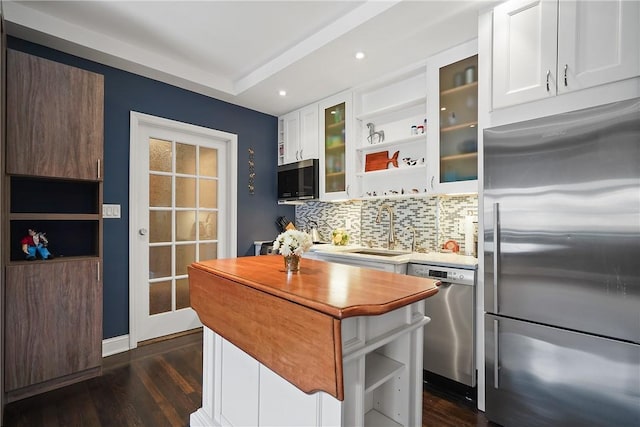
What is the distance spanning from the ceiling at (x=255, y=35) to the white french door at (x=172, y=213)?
602 mm

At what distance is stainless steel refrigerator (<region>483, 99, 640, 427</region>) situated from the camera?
4.66 feet

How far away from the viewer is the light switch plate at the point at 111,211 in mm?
2682

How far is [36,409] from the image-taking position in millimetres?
1916

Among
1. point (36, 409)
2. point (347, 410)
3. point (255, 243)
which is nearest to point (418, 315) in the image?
point (347, 410)

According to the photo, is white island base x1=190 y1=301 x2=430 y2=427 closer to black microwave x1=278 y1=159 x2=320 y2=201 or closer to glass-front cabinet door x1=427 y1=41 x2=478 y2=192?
glass-front cabinet door x1=427 y1=41 x2=478 y2=192

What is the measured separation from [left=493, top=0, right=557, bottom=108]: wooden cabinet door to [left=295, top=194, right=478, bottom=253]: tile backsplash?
0.93 m

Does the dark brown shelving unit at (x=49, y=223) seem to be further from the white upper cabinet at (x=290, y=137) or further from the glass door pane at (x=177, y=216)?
the white upper cabinet at (x=290, y=137)

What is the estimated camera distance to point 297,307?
3.55ft

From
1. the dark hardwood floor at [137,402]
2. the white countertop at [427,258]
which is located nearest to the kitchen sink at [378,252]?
the white countertop at [427,258]

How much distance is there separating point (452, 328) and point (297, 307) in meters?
1.53

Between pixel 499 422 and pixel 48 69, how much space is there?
3.73m

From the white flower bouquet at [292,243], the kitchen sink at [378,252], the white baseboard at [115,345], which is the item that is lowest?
the white baseboard at [115,345]

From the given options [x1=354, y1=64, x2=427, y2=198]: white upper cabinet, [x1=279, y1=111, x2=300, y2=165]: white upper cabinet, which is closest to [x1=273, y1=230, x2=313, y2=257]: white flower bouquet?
[x1=354, y1=64, x2=427, y2=198]: white upper cabinet

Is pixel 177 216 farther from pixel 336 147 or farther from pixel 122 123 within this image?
pixel 336 147
